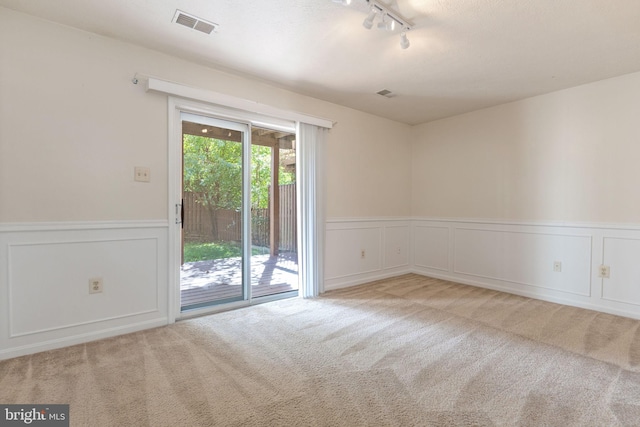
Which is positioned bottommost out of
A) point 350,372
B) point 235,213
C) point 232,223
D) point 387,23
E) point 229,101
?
point 350,372

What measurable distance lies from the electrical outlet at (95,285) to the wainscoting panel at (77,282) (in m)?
0.02

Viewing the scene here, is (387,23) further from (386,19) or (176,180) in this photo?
(176,180)

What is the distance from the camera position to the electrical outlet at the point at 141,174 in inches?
103

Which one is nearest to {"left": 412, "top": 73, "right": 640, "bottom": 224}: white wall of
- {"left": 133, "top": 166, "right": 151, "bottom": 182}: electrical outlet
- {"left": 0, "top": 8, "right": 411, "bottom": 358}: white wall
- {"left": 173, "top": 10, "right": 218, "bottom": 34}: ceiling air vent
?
{"left": 0, "top": 8, "right": 411, "bottom": 358}: white wall

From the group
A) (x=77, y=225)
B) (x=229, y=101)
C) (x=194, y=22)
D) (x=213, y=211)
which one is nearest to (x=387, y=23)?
(x=194, y=22)

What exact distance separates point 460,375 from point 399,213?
10.1 ft

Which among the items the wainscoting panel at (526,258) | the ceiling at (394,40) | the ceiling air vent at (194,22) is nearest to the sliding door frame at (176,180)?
the ceiling at (394,40)

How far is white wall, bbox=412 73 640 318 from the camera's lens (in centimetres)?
307

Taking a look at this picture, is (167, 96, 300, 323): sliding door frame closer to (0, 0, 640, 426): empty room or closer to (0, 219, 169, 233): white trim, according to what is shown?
(0, 0, 640, 426): empty room

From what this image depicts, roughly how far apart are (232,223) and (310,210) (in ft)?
3.04

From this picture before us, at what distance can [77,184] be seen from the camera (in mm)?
2365

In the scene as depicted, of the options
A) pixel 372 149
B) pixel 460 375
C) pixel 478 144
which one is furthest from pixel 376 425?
pixel 478 144

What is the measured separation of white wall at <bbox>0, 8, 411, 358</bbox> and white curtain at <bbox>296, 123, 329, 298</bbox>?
1.19 m

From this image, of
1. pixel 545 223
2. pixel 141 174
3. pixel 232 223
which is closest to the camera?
pixel 141 174
